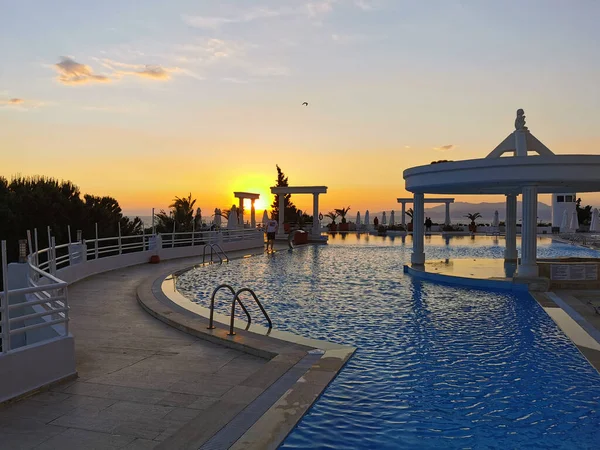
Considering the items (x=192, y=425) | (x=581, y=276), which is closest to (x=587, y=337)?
(x=581, y=276)

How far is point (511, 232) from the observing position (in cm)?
1834

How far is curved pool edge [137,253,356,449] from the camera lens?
408 cm

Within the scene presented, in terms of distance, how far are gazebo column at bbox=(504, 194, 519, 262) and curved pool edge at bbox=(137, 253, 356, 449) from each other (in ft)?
42.9

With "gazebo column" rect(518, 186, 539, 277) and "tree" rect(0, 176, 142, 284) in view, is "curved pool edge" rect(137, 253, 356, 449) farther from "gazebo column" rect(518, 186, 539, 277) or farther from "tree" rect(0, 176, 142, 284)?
"tree" rect(0, 176, 142, 284)

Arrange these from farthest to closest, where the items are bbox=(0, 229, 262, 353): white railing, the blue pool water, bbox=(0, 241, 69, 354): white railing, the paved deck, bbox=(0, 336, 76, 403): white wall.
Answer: bbox=(0, 229, 262, 353): white railing
bbox=(0, 241, 69, 354): white railing
bbox=(0, 336, 76, 403): white wall
the blue pool water
the paved deck

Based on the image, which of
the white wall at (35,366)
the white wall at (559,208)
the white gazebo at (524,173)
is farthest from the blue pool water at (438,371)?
the white wall at (559,208)

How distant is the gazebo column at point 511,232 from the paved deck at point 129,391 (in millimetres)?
14092

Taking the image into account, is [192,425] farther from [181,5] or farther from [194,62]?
[194,62]

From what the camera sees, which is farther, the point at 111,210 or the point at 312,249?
the point at 312,249

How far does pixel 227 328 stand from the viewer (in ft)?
25.4

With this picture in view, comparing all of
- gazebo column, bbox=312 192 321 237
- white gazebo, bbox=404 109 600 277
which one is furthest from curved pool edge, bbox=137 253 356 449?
gazebo column, bbox=312 192 321 237

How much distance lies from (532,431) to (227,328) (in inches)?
180

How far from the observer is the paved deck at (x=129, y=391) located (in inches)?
159

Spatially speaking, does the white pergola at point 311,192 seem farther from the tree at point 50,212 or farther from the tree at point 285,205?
the tree at point 50,212
